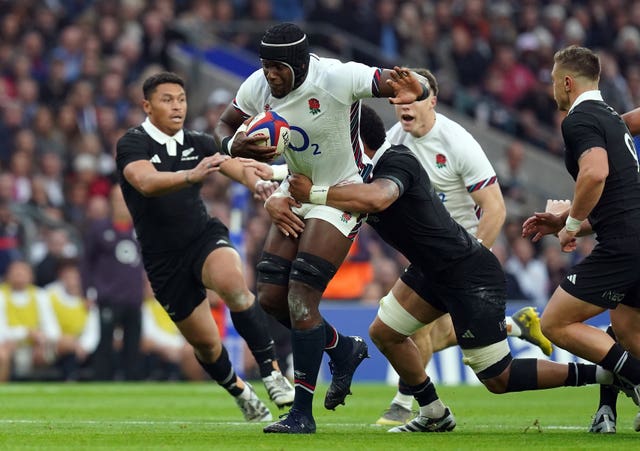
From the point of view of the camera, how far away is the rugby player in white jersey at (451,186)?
1043cm

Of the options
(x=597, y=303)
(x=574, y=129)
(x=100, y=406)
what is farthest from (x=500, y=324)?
(x=100, y=406)

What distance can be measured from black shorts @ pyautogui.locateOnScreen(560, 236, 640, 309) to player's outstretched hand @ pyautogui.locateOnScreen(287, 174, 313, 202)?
1.84 metres

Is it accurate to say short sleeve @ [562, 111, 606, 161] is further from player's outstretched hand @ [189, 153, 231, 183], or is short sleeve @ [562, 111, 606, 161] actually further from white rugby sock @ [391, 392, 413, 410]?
white rugby sock @ [391, 392, 413, 410]

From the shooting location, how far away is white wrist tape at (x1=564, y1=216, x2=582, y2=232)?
8508 millimetres

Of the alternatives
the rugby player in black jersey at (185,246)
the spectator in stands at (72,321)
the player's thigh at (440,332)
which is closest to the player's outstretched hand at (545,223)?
the player's thigh at (440,332)

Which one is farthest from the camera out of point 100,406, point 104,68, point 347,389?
point 104,68

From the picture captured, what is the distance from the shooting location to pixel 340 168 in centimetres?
881

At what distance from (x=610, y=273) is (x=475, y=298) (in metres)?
0.90

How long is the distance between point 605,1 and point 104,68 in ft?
38.3

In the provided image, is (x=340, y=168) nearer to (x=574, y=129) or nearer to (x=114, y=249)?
(x=574, y=129)

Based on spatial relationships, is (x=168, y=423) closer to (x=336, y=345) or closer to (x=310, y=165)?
(x=336, y=345)

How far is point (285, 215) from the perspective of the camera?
28.6 feet

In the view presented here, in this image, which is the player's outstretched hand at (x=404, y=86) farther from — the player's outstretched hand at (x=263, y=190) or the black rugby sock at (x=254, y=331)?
the black rugby sock at (x=254, y=331)

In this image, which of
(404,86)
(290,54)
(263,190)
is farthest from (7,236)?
(404,86)
